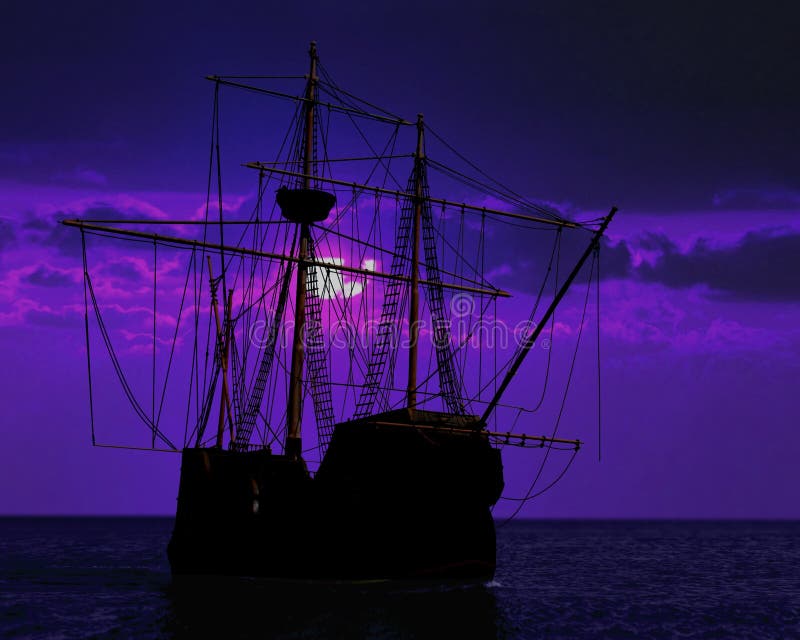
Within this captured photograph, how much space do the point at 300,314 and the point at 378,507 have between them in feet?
30.5

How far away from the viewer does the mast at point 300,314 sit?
32844 mm

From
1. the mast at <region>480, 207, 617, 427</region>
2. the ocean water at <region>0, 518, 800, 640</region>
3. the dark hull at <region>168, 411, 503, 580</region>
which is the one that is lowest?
the ocean water at <region>0, 518, 800, 640</region>

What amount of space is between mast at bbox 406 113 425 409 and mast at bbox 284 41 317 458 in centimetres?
417

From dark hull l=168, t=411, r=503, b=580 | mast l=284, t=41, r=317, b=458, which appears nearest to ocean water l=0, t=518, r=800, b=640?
dark hull l=168, t=411, r=503, b=580

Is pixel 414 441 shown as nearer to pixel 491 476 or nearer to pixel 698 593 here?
pixel 491 476

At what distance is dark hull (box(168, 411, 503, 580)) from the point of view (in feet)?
92.3

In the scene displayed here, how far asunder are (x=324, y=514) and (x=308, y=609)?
2992 mm

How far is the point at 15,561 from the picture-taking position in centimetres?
5784

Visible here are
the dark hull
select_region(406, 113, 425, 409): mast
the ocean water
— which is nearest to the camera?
the ocean water

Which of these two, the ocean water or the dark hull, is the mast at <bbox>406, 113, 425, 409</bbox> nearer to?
the dark hull

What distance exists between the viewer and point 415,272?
106 ft

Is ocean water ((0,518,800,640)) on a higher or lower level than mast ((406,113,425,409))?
lower

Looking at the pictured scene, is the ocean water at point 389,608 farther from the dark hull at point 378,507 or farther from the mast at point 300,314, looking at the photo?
the mast at point 300,314

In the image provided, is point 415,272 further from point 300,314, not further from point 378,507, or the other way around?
point 378,507
